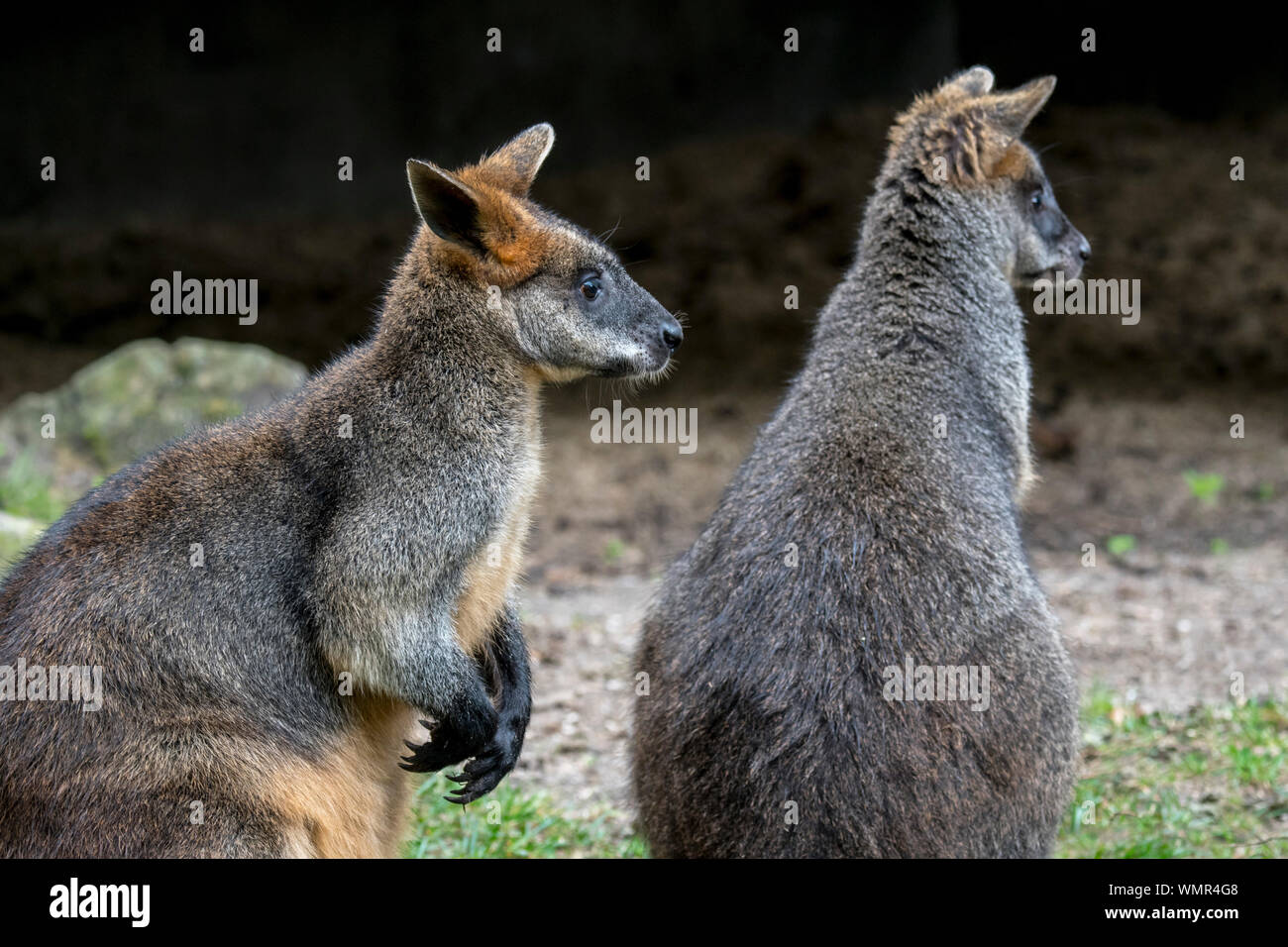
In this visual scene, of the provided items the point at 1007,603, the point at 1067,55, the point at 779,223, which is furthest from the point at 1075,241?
the point at 1067,55

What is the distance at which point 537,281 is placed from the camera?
459 cm

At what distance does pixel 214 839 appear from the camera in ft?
12.6

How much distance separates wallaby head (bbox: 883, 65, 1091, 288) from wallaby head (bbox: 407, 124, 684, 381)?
5.07 feet

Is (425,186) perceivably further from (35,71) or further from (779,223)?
(35,71)

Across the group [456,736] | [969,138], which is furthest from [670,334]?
[969,138]

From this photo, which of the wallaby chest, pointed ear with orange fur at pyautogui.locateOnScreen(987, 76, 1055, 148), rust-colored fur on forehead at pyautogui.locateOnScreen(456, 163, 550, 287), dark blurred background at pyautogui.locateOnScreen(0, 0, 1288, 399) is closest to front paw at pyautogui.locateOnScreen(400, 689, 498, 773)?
the wallaby chest

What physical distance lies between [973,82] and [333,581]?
3.64m

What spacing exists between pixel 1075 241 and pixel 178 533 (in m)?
3.96

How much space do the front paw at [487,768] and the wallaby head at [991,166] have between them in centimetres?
275

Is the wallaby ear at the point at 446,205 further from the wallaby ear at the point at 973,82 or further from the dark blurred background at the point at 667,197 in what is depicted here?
the dark blurred background at the point at 667,197

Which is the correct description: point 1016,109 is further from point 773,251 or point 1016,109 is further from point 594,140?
point 594,140

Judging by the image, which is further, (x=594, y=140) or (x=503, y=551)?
(x=594, y=140)

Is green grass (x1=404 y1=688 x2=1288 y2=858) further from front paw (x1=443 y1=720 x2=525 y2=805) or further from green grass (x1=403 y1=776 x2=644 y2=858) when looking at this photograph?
front paw (x1=443 y1=720 x2=525 y2=805)

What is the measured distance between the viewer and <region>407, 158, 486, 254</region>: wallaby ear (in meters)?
4.28
